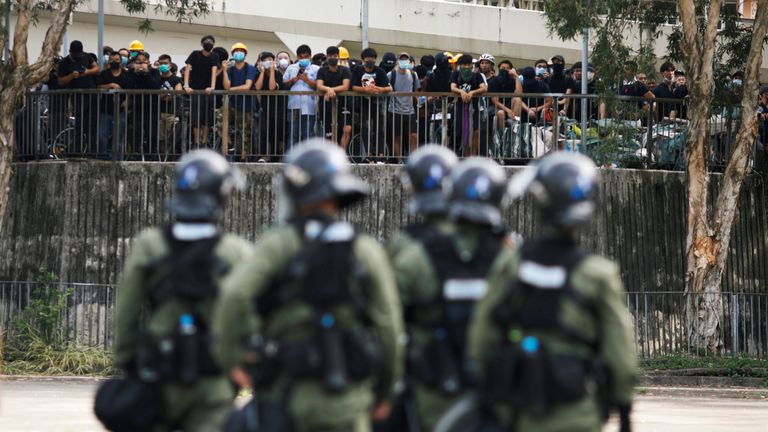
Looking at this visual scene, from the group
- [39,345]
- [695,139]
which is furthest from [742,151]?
[39,345]

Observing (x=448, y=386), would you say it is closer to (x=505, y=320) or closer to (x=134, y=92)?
(x=505, y=320)

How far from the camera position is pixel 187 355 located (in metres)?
8.20

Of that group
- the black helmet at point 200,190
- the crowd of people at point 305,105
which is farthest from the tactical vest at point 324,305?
the crowd of people at point 305,105

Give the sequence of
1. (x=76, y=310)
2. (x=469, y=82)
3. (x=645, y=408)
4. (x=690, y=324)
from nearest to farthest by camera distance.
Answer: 1. (x=645, y=408)
2. (x=76, y=310)
3. (x=690, y=324)
4. (x=469, y=82)

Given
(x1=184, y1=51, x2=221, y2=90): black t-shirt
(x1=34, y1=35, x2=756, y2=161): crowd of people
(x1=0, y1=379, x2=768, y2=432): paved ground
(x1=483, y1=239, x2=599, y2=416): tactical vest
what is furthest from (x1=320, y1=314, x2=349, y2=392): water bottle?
(x1=184, y1=51, x2=221, y2=90): black t-shirt

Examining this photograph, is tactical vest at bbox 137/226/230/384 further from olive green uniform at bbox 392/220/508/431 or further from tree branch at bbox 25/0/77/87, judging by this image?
tree branch at bbox 25/0/77/87

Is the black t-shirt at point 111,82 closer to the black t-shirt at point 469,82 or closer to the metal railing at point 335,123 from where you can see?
the metal railing at point 335,123

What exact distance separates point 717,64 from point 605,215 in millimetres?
3068

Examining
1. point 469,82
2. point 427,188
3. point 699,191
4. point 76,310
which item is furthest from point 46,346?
point 427,188

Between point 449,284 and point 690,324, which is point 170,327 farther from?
point 690,324

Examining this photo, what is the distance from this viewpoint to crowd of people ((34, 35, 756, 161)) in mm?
23516

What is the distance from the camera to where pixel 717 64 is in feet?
81.1

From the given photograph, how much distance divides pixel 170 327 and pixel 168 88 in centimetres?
1621

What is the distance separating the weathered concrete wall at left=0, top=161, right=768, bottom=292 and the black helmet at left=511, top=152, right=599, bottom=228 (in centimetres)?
1630
